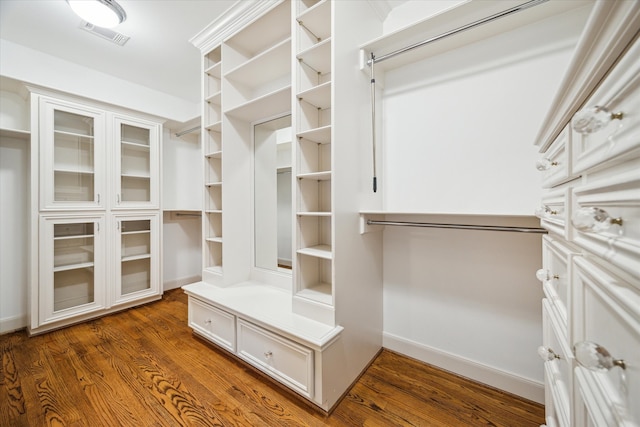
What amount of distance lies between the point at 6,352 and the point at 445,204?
3699mm

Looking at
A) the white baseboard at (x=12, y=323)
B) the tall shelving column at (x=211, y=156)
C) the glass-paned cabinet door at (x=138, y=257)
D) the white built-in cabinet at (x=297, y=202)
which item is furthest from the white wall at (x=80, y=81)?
the white baseboard at (x=12, y=323)

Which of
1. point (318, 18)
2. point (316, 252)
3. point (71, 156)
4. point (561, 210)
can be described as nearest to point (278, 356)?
point (316, 252)

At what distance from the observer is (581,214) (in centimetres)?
43

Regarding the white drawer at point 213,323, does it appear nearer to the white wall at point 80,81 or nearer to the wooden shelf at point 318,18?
the wooden shelf at point 318,18

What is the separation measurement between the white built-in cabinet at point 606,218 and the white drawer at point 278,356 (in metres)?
1.17

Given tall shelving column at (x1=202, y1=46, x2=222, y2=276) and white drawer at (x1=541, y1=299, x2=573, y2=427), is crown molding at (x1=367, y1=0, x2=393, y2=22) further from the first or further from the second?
white drawer at (x1=541, y1=299, x2=573, y2=427)

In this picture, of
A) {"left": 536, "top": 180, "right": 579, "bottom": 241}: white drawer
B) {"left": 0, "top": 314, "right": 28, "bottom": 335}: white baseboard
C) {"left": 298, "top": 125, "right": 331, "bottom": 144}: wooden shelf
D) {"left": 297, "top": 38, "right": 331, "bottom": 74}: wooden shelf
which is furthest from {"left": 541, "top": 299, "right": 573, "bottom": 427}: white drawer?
{"left": 0, "top": 314, "right": 28, "bottom": 335}: white baseboard

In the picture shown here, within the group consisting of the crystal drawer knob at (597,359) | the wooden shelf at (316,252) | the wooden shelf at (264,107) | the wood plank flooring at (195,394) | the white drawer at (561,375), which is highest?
the wooden shelf at (264,107)

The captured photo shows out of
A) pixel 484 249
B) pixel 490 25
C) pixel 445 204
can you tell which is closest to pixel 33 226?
pixel 445 204

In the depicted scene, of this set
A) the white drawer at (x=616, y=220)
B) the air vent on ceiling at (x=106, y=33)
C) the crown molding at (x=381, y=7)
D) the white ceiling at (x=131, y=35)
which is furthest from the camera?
the air vent on ceiling at (x=106, y=33)

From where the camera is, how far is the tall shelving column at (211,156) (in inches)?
95.4

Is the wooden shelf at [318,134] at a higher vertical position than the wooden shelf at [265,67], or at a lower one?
lower

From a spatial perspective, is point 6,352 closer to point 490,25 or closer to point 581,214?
point 581,214

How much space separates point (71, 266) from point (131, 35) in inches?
93.8
